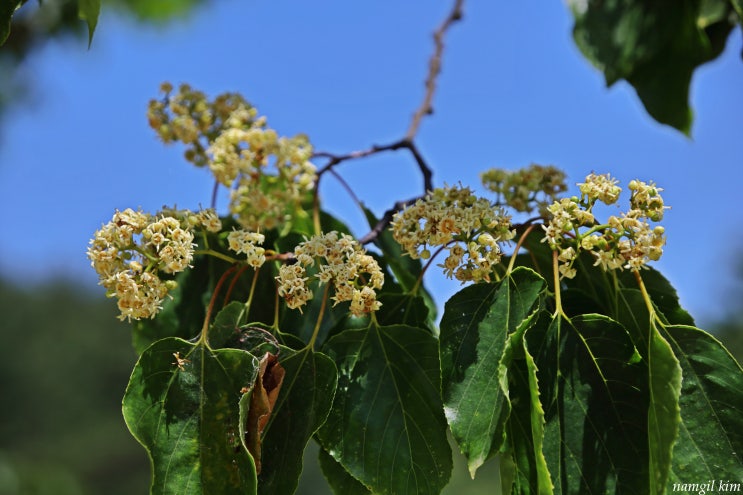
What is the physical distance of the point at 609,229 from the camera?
1195 millimetres

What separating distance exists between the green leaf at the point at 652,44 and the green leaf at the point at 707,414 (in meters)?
0.65

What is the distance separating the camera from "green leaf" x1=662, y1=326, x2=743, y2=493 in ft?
3.66

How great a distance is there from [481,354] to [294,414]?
31 centimetres

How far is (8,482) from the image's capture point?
32.6 feet

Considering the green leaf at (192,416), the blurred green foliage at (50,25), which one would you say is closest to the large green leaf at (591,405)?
the green leaf at (192,416)

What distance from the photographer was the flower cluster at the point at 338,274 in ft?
4.10

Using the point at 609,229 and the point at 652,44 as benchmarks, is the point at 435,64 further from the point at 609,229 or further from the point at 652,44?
the point at 609,229

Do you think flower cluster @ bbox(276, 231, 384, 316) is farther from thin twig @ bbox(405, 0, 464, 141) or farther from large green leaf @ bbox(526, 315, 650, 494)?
thin twig @ bbox(405, 0, 464, 141)

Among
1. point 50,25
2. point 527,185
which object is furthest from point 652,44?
point 50,25

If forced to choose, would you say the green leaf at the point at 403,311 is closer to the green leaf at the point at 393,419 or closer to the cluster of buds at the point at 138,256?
the green leaf at the point at 393,419

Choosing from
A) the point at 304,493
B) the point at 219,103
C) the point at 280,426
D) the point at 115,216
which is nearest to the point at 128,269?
the point at 115,216

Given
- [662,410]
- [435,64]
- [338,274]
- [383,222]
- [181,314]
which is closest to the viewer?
[662,410]

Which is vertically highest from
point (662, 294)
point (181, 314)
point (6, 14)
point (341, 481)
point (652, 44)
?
point (652, 44)

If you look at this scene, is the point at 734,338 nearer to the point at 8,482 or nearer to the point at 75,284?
the point at 8,482
